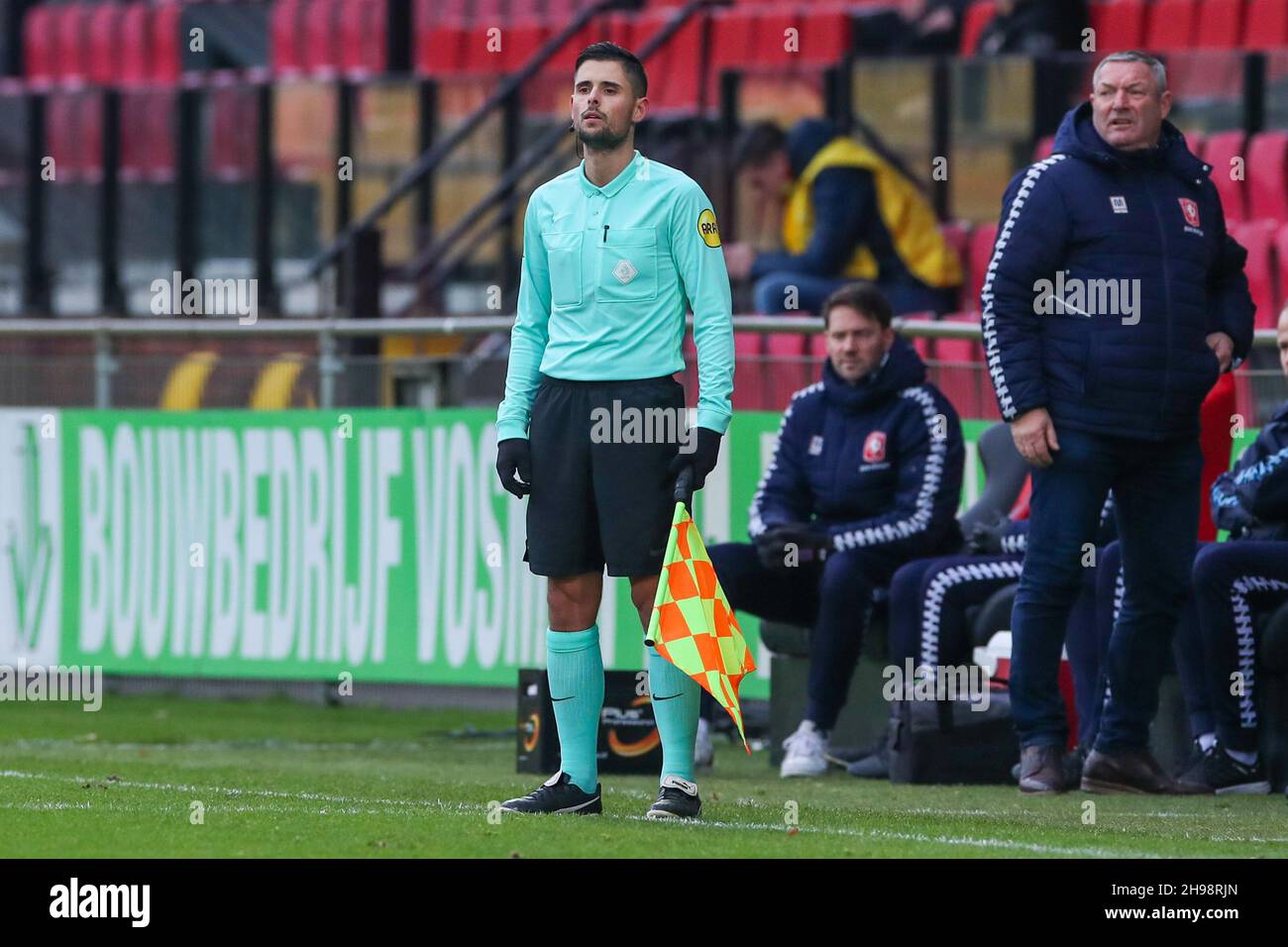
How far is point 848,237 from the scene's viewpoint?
12.5m

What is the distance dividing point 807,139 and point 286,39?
7.92m

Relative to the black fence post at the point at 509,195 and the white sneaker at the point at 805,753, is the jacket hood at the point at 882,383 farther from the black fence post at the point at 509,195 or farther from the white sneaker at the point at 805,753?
the black fence post at the point at 509,195

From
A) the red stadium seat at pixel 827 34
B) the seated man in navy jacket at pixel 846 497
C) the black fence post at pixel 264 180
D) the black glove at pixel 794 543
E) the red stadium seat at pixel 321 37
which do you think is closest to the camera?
the seated man in navy jacket at pixel 846 497

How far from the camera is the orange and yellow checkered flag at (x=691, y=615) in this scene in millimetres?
6289

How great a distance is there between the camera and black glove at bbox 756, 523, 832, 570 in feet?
29.1

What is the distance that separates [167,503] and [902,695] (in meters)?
4.25

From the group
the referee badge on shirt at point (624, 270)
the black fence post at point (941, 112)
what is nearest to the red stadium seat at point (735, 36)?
the black fence post at point (941, 112)

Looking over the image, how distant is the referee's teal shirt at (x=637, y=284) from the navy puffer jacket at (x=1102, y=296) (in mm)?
1113

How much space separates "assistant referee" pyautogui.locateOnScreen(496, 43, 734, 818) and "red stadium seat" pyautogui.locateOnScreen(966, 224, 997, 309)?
6459mm

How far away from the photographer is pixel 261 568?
443 inches

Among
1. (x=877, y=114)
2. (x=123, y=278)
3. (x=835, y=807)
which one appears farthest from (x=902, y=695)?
(x=123, y=278)

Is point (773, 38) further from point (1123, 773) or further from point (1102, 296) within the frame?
point (1123, 773)

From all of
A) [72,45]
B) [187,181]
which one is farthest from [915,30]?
[72,45]
